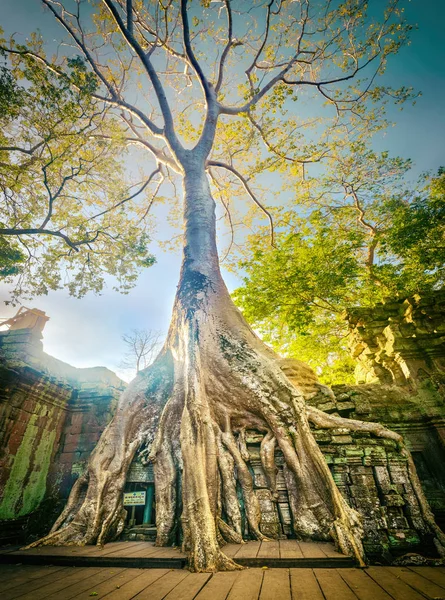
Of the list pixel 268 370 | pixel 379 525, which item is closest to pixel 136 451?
pixel 268 370

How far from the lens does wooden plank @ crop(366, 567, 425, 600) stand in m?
1.47

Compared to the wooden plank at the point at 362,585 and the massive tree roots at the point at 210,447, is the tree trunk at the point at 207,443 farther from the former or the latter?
the wooden plank at the point at 362,585

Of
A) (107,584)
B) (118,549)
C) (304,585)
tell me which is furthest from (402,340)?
(107,584)

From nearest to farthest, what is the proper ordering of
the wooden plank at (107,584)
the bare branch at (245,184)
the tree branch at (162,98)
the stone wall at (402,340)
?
1. the wooden plank at (107,584)
2. the stone wall at (402,340)
3. the tree branch at (162,98)
4. the bare branch at (245,184)

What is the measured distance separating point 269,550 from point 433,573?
1.09 metres

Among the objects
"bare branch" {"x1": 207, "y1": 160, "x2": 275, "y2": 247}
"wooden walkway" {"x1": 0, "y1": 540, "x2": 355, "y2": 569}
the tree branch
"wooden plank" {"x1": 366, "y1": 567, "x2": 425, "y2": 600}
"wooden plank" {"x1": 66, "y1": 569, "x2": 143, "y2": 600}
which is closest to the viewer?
"wooden plank" {"x1": 366, "y1": 567, "x2": 425, "y2": 600}

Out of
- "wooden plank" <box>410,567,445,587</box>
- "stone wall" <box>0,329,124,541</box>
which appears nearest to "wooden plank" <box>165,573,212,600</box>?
"wooden plank" <box>410,567,445,587</box>

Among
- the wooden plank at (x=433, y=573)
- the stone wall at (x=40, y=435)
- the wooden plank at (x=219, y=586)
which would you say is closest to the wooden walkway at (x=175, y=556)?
the wooden plank at (x=219, y=586)

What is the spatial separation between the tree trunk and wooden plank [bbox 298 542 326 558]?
0.51ft

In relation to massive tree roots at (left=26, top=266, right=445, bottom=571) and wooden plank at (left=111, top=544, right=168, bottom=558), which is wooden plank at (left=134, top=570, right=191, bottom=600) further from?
wooden plank at (left=111, top=544, right=168, bottom=558)

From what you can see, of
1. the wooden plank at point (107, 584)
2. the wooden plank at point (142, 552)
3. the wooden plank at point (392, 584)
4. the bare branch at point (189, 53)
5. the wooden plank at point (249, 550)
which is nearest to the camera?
the wooden plank at point (392, 584)

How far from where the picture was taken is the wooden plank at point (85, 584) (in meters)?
1.53

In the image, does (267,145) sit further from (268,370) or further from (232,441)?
(232,441)

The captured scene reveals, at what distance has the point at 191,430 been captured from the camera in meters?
2.78
